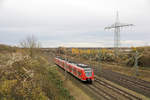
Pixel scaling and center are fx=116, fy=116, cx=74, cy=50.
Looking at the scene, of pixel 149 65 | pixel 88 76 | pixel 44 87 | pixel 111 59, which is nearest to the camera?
pixel 44 87

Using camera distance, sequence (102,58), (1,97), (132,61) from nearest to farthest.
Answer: (1,97) < (132,61) < (102,58)

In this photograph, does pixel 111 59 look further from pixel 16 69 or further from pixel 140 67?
pixel 16 69

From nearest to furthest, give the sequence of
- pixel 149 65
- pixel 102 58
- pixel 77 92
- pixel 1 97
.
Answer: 1. pixel 1 97
2. pixel 77 92
3. pixel 149 65
4. pixel 102 58

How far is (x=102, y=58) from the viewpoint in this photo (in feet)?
173

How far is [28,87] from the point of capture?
25.3 ft

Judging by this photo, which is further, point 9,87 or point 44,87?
point 44,87

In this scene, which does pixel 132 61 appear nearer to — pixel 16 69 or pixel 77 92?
pixel 77 92

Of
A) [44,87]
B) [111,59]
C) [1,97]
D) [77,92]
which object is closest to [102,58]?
[111,59]

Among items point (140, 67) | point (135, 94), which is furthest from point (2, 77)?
point (140, 67)

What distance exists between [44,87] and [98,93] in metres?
9.10

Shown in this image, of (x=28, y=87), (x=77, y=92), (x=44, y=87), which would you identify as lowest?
(x=77, y=92)

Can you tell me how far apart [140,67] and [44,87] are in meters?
30.5

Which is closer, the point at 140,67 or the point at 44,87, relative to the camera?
the point at 44,87

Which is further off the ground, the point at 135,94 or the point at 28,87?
the point at 28,87
